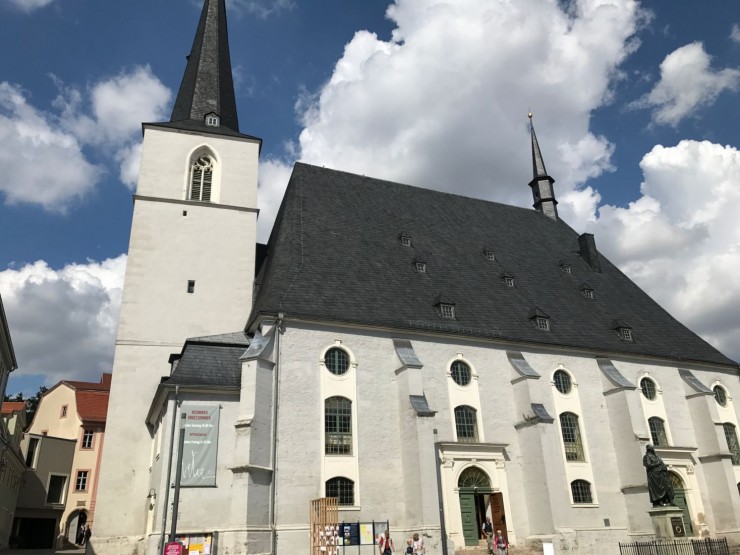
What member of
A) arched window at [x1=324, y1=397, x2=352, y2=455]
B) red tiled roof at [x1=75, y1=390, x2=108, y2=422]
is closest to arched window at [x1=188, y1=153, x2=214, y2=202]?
arched window at [x1=324, y1=397, x2=352, y2=455]

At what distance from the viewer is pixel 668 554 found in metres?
19.6

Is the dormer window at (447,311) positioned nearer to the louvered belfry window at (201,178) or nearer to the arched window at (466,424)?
the arched window at (466,424)

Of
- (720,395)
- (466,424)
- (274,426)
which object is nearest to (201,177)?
(274,426)

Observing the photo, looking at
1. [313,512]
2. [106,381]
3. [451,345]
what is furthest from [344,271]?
[106,381]

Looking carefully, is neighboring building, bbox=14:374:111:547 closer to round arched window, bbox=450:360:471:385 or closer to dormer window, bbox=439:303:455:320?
dormer window, bbox=439:303:455:320

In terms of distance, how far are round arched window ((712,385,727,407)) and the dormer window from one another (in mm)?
15092

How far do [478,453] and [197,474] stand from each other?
34.1ft

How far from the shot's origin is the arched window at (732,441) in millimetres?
29322

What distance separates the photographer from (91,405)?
1721 inches

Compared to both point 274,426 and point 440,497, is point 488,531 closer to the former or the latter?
point 440,497

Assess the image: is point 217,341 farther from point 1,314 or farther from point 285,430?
point 1,314

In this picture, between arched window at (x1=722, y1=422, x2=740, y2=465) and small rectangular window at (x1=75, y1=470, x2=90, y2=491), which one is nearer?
arched window at (x1=722, y1=422, x2=740, y2=465)

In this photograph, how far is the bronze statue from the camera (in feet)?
69.2

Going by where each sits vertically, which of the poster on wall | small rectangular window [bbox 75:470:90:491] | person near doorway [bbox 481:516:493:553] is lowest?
person near doorway [bbox 481:516:493:553]
